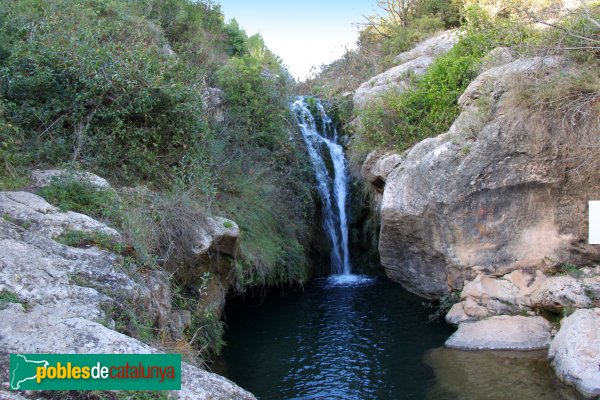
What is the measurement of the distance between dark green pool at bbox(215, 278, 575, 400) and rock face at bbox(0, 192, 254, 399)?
1.87m

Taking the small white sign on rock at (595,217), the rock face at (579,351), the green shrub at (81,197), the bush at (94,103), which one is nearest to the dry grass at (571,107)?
the rock face at (579,351)

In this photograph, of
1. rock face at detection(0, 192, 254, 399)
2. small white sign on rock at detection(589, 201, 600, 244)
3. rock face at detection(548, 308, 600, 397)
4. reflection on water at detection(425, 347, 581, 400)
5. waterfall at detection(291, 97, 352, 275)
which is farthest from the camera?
waterfall at detection(291, 97, 352, 275)

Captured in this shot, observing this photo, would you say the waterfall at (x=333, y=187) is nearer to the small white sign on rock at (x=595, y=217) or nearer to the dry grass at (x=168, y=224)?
the dry grass at (x=168, y=224)

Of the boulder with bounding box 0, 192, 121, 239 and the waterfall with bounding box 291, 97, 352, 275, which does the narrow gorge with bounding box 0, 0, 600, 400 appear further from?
the waterfall with bounding box 291, 97, 352, 275

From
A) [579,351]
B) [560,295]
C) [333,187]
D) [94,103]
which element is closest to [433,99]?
[333,187]

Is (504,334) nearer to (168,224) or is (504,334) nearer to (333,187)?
(168,224)

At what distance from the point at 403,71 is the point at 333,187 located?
3526 mm

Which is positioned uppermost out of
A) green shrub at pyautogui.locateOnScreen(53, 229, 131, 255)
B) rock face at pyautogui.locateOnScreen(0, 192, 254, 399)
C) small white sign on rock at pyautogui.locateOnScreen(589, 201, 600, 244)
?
small white sign on rock at pyautogui.locateOnScreen(589, 201, 600, 244)

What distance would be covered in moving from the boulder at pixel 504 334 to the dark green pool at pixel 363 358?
22 centimetres

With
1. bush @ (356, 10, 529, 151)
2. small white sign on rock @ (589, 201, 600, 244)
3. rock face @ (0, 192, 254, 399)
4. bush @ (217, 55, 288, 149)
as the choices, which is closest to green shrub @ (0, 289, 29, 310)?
rock face @ (0, 192, 254, 399)

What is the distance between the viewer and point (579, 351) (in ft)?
23.5

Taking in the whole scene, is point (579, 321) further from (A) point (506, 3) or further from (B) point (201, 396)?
(A) point (506, 3)

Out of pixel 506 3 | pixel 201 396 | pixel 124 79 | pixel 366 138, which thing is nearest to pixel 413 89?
pixel 366 138

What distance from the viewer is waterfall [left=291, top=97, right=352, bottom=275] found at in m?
14.2
